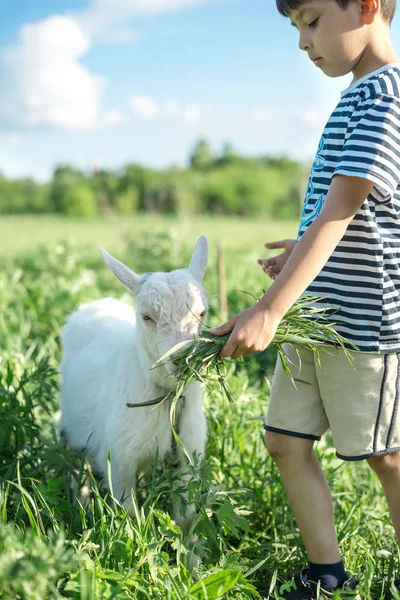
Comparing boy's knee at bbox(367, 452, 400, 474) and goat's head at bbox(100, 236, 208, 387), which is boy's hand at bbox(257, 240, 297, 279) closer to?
goat's head at bbox(100, 236, 208, 387)

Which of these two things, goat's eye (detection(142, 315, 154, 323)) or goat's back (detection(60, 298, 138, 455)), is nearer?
goat's eye (detection(142, 315, 154, 323))

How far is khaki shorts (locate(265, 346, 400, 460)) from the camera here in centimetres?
238

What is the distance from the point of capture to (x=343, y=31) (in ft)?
7.48

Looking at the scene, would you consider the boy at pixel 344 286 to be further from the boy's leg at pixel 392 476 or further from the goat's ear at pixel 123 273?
the goat's ear at pixel 123 273

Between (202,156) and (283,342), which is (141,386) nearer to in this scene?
(283,342)

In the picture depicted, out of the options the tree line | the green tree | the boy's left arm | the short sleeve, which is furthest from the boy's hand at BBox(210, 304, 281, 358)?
the green tree

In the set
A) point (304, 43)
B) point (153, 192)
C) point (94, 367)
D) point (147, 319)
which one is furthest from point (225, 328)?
point (153, 192)

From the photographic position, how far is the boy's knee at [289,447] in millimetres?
2572

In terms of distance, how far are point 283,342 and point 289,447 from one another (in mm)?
477

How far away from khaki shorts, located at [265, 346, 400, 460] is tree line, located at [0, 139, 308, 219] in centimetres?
3239

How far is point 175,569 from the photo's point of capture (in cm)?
223

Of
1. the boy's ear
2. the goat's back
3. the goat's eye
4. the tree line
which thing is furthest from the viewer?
the tree line

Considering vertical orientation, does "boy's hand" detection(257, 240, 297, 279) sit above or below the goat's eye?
above

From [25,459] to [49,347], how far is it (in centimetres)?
220
